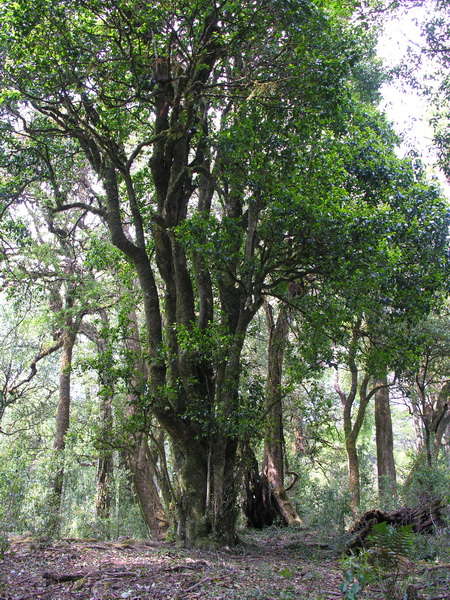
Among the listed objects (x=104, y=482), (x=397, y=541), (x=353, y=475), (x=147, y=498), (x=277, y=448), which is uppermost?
(x=277, y=448)

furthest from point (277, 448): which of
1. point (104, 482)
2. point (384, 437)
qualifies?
point (104, 482)

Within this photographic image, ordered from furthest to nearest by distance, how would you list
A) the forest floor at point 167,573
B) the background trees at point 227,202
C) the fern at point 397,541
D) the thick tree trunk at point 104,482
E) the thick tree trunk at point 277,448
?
the thick tree trunk at point 104,482, the thick tree trunk at point 277,448, the background trees at point 227,202, the forest floor at point 167,573, the fern at point 397,541

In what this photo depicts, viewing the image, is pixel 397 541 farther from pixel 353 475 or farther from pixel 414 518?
pixel 353 475

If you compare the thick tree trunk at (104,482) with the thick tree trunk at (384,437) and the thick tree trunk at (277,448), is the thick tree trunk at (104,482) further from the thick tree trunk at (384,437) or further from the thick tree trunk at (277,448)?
the thick tree trunk at (384,437)

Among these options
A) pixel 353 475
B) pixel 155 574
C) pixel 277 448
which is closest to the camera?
pixel 155 574

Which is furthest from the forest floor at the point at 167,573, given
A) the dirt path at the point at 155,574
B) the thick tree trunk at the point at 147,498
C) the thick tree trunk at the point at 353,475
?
the thick tree trunk at the point at 353,475

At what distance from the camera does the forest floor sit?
505 cm

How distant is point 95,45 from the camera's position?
8.27 metres

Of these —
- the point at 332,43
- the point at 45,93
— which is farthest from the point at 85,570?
the point at 332,43

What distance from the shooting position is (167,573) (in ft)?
19.7

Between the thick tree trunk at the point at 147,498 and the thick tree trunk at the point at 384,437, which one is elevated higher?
the thick tree trunk at the point at 384,437

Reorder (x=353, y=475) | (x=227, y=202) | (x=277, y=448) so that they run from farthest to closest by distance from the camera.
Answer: (x=353, y=475) → (x=277, y=448) → (x=227, y=202)

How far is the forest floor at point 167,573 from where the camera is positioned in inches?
199

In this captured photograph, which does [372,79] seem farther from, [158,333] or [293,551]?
[293,551]
